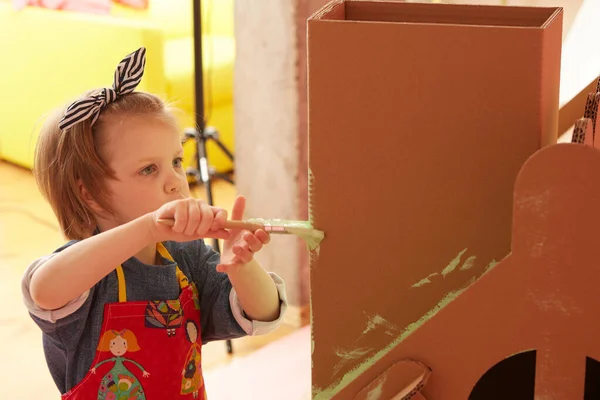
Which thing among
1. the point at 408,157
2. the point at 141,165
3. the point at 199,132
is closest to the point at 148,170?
the point at 141,165

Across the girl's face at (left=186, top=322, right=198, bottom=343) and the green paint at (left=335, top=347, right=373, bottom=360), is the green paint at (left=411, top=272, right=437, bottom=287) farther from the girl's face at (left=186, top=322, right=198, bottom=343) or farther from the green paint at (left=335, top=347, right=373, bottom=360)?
the girl's face at (left=186, top=322, right=198, bottom=343)

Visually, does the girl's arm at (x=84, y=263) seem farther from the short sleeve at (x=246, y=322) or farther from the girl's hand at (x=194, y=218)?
the short sleeve at (x=246, y=322)

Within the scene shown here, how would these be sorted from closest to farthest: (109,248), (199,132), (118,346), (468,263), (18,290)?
(468,263), (109,248), (118,346), (199,132), (18,290)

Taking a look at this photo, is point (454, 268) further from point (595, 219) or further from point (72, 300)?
point (72, 300)

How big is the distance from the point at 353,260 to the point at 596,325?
20 cm

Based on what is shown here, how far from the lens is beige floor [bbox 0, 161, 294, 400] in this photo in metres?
2.20

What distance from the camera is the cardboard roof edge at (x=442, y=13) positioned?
0.69 meters

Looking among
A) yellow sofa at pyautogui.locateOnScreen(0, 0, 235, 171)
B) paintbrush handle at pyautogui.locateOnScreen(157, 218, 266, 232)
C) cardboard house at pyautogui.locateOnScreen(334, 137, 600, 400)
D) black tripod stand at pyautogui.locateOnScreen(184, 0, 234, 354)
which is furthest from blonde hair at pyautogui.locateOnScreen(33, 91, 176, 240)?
yellow sofa at pyautogui.locateOnScreen(0, 0, 235, 171)

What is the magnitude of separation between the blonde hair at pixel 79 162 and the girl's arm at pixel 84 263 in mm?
173

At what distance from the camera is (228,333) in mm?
1105

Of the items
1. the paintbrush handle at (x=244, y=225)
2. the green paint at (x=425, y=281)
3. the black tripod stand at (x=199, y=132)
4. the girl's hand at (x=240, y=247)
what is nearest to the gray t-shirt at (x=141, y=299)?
the girl's hand at (x=240, y=247)

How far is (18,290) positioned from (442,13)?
93.7 inches

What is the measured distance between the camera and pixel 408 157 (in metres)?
0.62

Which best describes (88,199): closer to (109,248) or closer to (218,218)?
(109,248)
